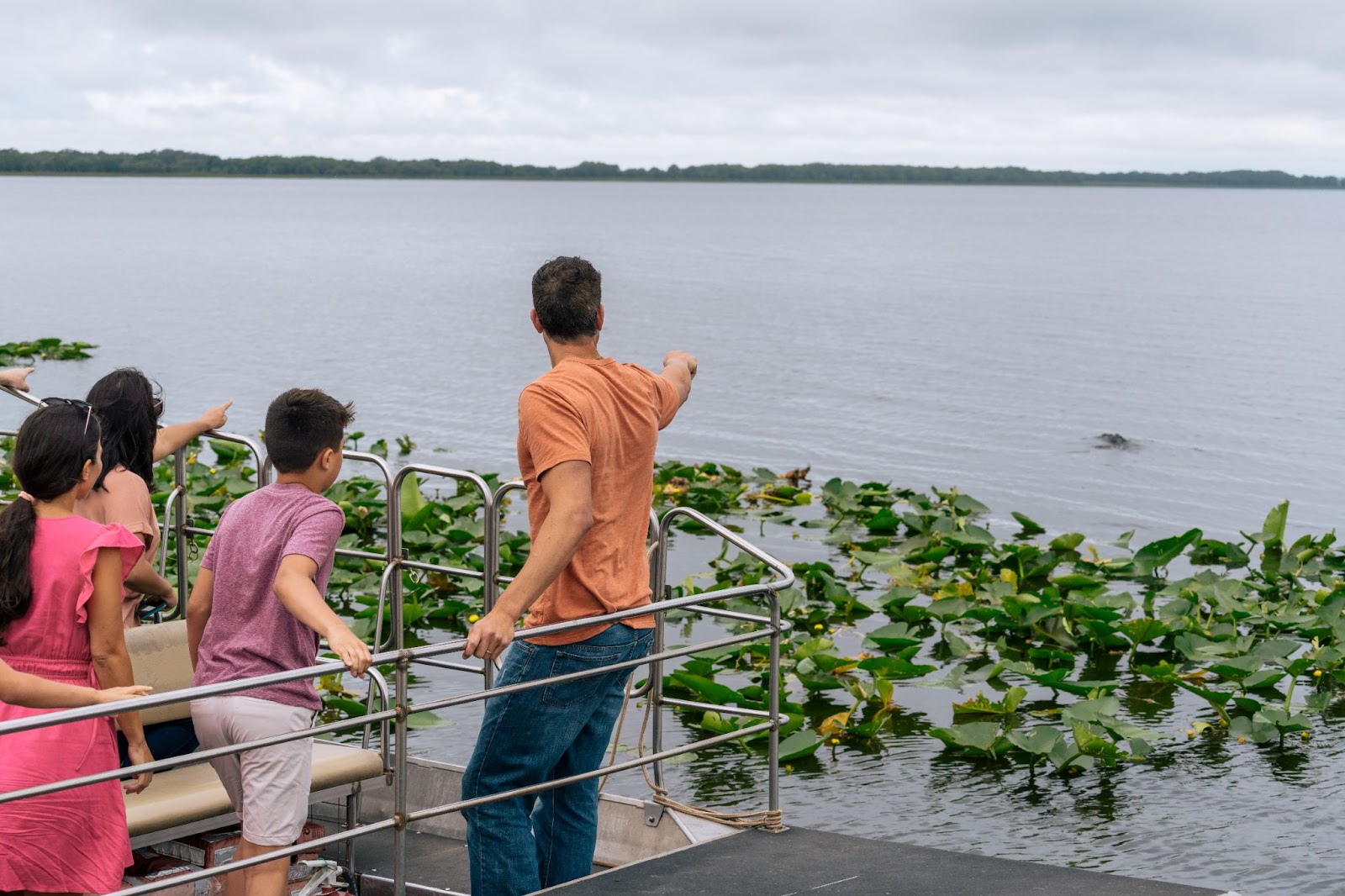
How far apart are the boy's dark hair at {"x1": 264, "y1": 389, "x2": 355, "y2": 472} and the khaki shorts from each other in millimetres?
628

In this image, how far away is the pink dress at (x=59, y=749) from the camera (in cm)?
364

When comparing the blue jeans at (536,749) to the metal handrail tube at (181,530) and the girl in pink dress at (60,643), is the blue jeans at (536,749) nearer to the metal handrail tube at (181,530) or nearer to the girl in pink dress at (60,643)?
the girl in pink dress at (60,643)

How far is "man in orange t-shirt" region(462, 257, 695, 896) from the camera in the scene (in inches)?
152

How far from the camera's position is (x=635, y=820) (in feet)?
17.5

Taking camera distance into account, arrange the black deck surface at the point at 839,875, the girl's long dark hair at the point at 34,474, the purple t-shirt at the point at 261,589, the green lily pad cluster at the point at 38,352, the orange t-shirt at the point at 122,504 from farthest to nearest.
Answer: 1. the green lily pad cluster at the point at 38,352
2. the orange t-shirt at the point at 122,504
3. the black deck surface at the point at 839,875
4. the purple t-shirt at the point at 261,589
5. the girl's long dark hair at the point at 34,474

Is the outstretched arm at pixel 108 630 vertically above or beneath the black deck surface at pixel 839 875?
above

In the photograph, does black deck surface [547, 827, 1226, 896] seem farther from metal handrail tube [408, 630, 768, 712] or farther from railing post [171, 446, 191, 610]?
railing post [171, 446, 191, 610]

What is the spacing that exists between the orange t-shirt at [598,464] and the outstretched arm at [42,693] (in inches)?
42.1

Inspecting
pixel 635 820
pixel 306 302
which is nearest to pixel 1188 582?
pixel 635 820

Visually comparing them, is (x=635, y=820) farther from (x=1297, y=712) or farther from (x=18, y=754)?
(x=1297, y=712)

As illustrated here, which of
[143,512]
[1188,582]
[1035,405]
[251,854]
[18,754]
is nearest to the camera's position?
[18,754]

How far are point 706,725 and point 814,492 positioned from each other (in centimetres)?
869

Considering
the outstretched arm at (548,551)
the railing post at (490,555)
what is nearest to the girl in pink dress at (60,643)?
the outstretched arm at (548,551)

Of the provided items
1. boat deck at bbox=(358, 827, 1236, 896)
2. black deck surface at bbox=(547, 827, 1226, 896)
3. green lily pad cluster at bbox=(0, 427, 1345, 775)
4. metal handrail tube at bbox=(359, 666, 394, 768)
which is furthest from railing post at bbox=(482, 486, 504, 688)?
green lily pad cluster at bbox=(0, 427, 1345, 775)
